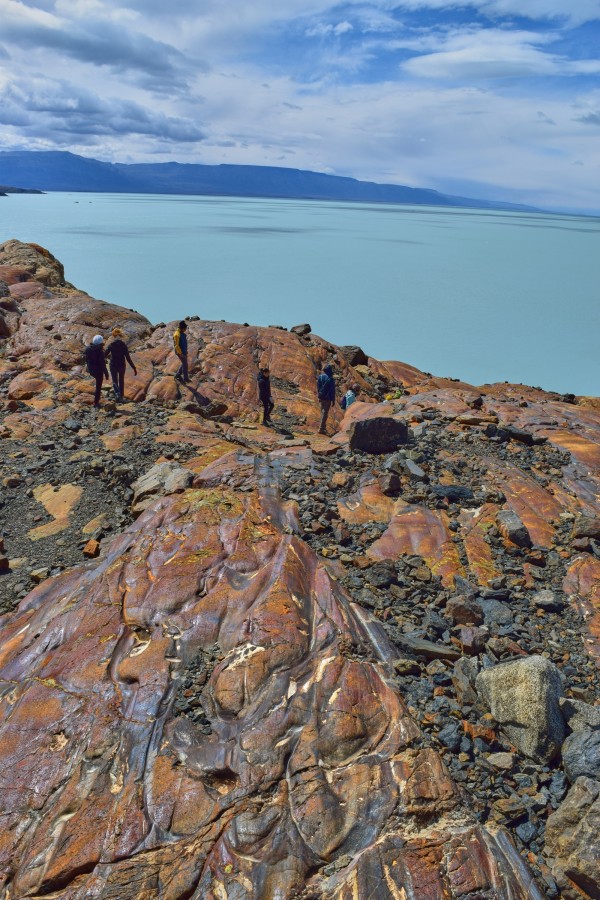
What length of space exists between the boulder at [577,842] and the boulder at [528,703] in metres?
0.55

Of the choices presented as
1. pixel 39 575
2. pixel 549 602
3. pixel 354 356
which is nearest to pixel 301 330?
pixel 354 356

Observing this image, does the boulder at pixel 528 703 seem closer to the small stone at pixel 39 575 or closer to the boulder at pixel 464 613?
the boulder at pixel 464 613

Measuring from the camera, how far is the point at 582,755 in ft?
20.5

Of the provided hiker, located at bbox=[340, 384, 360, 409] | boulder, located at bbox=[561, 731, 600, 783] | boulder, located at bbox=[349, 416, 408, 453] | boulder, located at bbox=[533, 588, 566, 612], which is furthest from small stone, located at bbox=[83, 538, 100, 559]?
hiker, located at bbox=[340, 384, 360, 409]

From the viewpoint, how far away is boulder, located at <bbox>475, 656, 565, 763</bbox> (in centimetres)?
643

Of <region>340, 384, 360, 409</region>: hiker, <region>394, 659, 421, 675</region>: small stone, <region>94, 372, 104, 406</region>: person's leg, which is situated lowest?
<region>340, 384, 360, 409</region>: hiker

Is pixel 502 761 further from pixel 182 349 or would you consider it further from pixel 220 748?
pixel 182 349

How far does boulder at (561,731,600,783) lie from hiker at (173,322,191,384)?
1712 centimetres

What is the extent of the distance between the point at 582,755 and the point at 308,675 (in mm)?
3048

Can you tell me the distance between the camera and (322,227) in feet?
545

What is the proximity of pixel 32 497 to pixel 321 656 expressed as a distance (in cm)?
931

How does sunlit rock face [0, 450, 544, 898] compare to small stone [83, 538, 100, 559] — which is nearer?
sunlit rock face [0, 450, 544, 898]

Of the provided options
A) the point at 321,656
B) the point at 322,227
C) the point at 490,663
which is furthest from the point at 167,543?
the point at 322,227

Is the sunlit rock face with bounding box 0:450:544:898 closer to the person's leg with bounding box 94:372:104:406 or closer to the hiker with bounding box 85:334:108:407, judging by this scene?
the person's leg with bounding box 94:372:104:406
